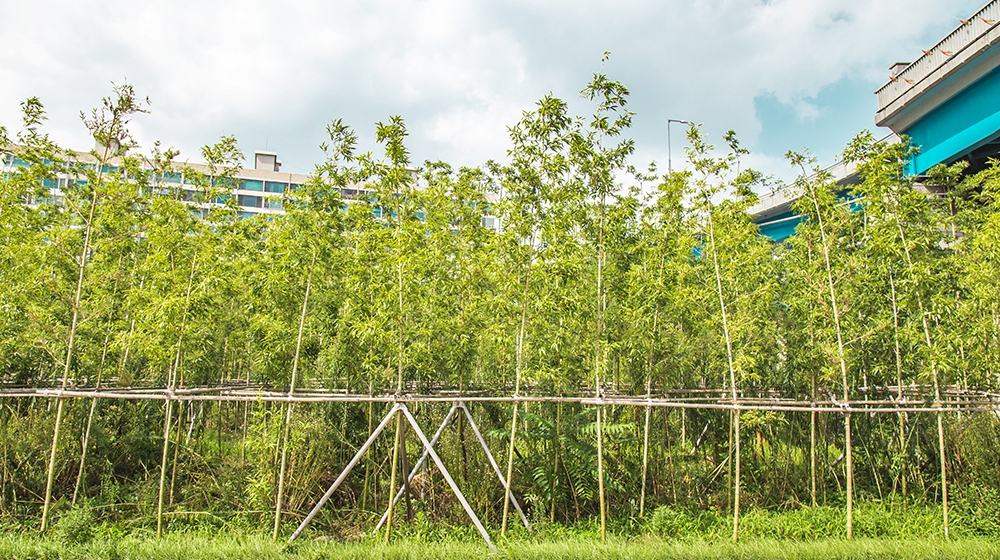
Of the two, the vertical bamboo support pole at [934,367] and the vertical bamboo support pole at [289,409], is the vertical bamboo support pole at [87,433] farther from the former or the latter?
the vertical bamboo support pole at [934,367]

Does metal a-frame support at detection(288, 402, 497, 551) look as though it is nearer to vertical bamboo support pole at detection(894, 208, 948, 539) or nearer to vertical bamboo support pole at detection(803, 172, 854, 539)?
vertical bamboo support pole at detection(803, 172, 854, 539)

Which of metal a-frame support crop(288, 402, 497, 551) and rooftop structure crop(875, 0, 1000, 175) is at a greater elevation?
rooftop structure crop(875, 0, 1000, 175)

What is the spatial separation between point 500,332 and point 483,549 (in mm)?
1984

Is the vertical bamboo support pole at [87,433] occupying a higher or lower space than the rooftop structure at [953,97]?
lower

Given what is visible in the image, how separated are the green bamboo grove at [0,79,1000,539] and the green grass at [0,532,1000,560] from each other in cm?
35

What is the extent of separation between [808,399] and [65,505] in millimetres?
8833

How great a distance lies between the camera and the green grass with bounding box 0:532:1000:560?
4.54 metres

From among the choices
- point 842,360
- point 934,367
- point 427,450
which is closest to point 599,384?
point 427,450

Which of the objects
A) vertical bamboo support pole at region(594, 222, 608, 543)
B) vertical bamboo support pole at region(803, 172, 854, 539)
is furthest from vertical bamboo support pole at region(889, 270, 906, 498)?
vertical bamboo support pole at region(594, 222, 608, 543)

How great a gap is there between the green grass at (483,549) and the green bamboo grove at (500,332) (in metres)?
0.35

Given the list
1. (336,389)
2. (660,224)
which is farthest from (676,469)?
(336,389)

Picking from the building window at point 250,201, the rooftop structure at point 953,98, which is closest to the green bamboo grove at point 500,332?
the rooftop structure at point 953,98

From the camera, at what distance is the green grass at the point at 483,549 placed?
4535 millimetres

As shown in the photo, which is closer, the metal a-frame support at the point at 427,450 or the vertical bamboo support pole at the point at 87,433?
the metal a-frame support at the point at 427,450
